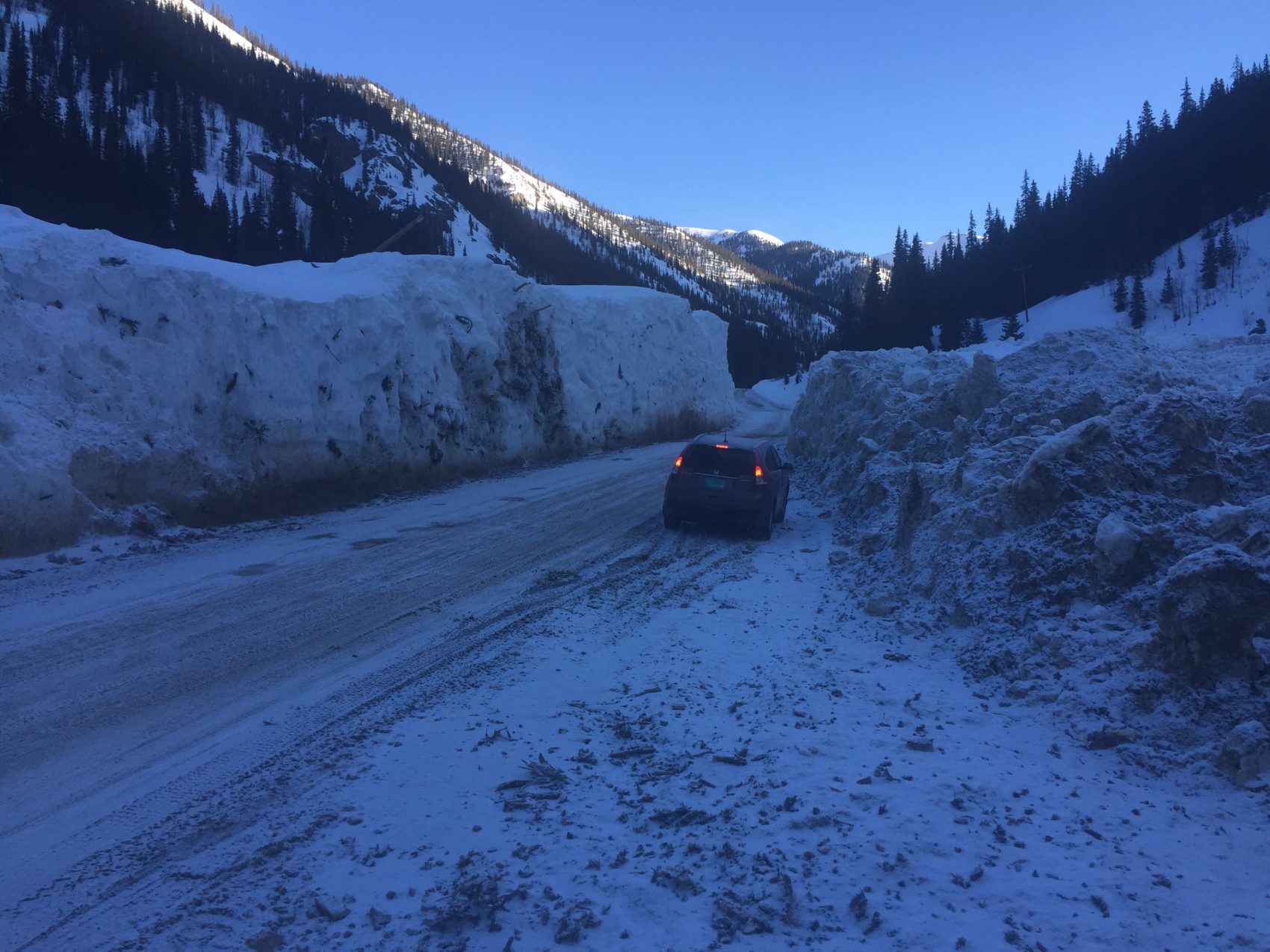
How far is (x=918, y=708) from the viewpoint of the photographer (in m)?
5.20

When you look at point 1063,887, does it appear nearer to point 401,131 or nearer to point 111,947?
point 111,947

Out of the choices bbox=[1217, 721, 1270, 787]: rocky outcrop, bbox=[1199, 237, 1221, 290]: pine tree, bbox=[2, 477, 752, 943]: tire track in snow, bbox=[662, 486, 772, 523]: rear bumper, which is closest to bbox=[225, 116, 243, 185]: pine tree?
bbox=[662, 486, 772, 523]: rear bumper

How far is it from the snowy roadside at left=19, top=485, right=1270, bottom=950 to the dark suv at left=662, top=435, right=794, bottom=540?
17.1 ft

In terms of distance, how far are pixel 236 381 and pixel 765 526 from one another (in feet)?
27.3

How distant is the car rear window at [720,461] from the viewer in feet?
36.6

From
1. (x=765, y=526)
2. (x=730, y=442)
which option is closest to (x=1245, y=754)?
(x=765, y=526)

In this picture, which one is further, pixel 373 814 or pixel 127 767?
pixel 127 767

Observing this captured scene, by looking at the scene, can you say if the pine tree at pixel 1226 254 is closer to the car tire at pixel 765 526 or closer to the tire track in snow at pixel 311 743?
the car tire at pixel 765 526

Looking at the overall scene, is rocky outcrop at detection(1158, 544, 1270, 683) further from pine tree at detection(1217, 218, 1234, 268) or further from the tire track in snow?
pine tree at detection(1217, 218, 1234, 268)

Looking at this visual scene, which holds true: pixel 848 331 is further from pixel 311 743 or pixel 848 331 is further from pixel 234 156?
pixel 311 743

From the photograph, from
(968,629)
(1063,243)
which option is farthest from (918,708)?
(1063,243)

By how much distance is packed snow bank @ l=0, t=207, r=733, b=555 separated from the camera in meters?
8.62

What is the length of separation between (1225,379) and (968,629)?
504cm

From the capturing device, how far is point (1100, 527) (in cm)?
584
